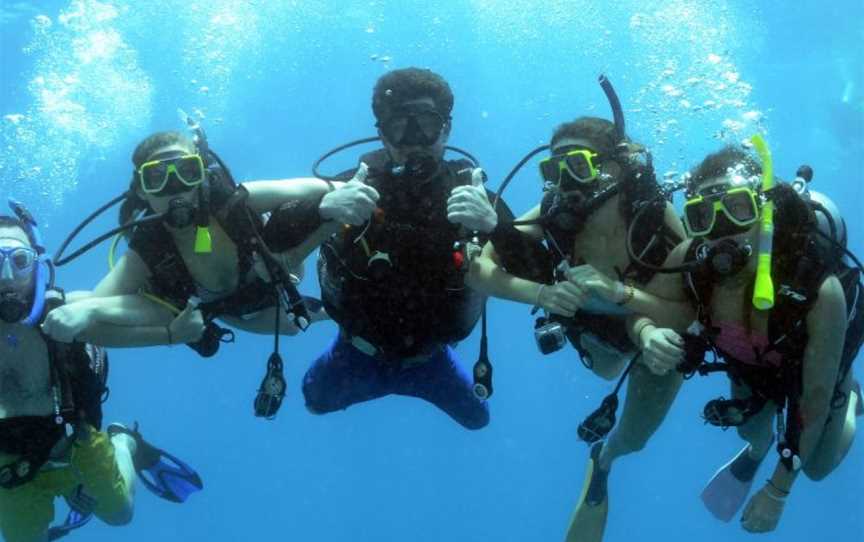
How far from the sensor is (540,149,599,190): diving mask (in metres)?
5.18

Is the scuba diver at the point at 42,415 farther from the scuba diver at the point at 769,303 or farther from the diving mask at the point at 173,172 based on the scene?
the scuba diver at the point at 769,303

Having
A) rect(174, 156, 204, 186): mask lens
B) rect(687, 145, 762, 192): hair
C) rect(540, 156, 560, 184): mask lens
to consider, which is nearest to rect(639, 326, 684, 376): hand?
rect(687, 145, 762, 192): hair

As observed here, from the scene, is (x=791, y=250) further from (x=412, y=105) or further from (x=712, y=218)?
(x=412, y=105)

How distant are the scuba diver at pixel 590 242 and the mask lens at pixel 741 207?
0.66 m

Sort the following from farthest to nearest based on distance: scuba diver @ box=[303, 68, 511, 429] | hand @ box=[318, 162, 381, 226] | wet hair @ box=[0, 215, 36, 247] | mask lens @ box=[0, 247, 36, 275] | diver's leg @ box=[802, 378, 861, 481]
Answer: wet hair @ box=[0, 215, 36, 247] < diver's leg @ box=[802, 378, 861, 481] < mask lens @ box=[0, 247, 36, 275] < scuba diver @ box=[303, 68, 511, 429] < hand @ box=[318, 162, 381, 226]

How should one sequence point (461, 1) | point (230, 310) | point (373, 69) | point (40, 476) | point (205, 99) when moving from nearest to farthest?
point (230, 310) → point (40, 476) → point (461, 1) → point (205, 99) → point (373, 69)

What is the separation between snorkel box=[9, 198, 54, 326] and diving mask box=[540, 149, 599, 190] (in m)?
4.04

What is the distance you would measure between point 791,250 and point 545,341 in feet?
6.17

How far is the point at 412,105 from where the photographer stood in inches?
219

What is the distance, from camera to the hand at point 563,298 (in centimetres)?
502

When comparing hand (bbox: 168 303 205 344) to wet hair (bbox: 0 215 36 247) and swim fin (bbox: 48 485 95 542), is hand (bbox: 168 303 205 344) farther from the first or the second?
swim fin (bbox: 48 485 95 542)

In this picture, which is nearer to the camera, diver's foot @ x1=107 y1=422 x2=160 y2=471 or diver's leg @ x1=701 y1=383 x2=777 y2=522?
diver's leg @ x1=701 y1=383 x2=777 y2=522

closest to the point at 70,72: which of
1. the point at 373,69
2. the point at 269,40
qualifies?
the point at 269,40

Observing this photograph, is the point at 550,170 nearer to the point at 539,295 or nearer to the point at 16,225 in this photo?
the point at 539,295
